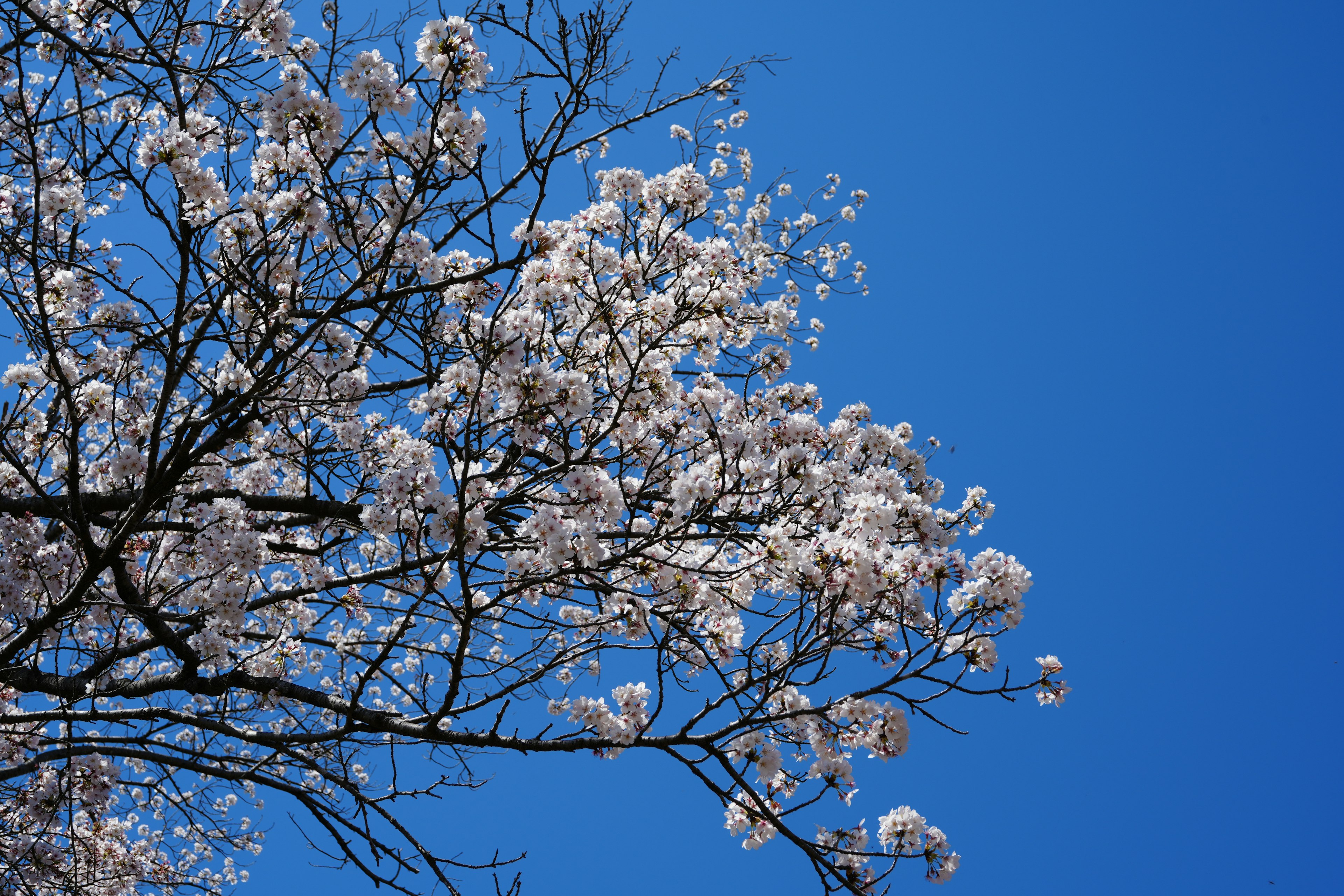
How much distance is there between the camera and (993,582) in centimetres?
423

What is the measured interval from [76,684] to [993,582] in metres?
5.17

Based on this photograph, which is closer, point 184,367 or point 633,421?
point 184,367

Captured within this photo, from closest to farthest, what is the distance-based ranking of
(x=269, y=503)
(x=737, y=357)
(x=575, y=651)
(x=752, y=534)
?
(x=575, y=651) < (x=752, y=534) < (x=269, y=503) < (x=737, y=357)

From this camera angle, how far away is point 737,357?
7266 millimetres

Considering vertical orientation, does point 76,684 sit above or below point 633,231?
below

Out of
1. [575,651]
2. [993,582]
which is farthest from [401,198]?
[993,582]

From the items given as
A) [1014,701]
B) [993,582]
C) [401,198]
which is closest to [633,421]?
[401,198]

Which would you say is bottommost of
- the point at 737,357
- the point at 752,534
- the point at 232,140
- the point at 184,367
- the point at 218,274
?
the point at 752,534

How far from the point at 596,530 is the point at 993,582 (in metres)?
1.89

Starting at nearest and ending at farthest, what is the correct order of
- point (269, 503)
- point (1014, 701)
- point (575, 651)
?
point (1014, 701), point (575, 651), point (269, 503)

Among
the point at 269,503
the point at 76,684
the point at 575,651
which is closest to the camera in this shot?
the point at 575,651

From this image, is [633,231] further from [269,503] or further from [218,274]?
[269,503]

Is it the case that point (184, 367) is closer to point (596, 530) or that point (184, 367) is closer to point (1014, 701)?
point (596, 530)

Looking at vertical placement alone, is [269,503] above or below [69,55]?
below
